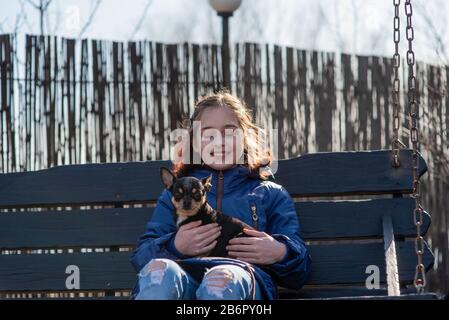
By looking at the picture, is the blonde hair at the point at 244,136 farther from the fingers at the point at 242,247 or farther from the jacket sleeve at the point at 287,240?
the fingers at the point at 242,247

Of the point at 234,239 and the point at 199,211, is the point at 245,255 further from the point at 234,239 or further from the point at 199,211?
the point at 199,211

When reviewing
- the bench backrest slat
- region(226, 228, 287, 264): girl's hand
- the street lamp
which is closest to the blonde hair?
region(226, 228, 287, 264): girl's hand

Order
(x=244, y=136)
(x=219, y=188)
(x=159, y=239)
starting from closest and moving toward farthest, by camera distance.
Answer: (x=159, y=239) → (x=219, y=188) → (x=244, y=136)

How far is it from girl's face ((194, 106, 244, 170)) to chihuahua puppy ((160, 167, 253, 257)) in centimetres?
24

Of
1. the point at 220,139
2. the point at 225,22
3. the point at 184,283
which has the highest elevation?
the point at 225,22

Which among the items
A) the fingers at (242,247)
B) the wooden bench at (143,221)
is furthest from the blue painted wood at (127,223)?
the fingers at (242,247)

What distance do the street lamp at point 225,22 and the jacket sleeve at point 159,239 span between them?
3660 mm

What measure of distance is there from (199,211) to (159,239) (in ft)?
0.79

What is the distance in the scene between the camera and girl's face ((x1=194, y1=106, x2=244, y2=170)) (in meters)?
4.35

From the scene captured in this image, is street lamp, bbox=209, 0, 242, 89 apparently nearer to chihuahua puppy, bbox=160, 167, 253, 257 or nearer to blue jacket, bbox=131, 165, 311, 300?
blue jacket, bbox=131, 165, 311, 300

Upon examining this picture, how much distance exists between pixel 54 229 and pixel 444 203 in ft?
17.4

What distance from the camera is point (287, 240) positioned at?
408cm

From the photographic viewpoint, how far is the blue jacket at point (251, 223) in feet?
13.3

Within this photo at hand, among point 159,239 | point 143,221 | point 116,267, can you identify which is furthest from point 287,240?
point 116,267
